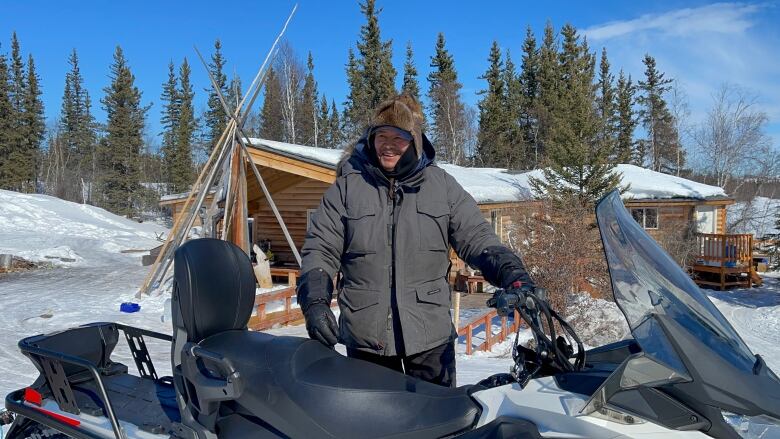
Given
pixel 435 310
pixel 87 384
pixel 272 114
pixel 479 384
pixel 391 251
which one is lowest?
pixel 87 384

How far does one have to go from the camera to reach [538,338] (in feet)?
5.69

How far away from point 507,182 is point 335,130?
23856mm

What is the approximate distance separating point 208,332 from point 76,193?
41.8m

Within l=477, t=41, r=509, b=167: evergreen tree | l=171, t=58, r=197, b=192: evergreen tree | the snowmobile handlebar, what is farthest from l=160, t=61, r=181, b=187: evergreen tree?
the snowmobile handlebar

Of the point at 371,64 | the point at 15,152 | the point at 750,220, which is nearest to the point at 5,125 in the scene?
the point at 15,152

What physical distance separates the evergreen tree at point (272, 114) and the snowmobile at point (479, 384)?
37826mm

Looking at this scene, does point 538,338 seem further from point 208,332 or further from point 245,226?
point 245,226

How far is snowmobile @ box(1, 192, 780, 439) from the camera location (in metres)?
1.38

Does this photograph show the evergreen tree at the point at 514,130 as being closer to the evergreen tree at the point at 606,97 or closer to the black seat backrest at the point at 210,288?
the evergreen tree at the point at 606,97

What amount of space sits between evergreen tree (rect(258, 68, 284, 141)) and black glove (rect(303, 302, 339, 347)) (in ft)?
125

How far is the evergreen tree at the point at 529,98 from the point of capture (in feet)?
113

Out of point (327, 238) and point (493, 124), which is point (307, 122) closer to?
point (493, 124)

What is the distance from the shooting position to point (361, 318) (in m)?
2.39

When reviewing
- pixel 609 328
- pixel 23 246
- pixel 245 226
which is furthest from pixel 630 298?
pixel 23 246
